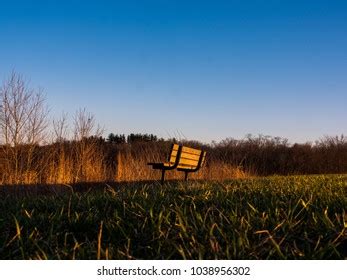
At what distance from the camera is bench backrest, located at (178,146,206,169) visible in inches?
360

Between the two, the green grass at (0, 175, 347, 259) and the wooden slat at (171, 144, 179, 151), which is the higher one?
the wooden slat at (171, 144, 179, 151)

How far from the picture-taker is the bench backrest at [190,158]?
913 cm

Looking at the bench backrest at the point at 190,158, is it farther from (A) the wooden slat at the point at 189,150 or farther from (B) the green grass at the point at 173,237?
(B) the green grass at the point at 173,237

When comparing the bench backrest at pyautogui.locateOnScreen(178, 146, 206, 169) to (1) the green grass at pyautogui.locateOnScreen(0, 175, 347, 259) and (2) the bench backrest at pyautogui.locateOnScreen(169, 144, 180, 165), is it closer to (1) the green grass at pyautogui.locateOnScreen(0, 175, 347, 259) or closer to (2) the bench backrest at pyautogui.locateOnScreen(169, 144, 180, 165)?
(2) the bench backrest at pyautogui.locateOnScreen(169, 144, 180, 165)

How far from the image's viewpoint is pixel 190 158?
983cm

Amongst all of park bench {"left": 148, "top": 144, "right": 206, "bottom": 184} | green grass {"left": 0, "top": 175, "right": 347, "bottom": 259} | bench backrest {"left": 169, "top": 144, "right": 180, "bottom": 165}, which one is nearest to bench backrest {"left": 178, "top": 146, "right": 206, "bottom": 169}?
park bench {"left": 148, "top": 144, "right": 206, "bottom": 184}

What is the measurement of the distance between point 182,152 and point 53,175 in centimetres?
360

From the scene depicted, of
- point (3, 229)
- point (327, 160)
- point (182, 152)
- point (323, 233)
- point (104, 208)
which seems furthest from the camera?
point (327, 160)

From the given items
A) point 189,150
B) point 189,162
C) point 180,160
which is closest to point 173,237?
point 180,160

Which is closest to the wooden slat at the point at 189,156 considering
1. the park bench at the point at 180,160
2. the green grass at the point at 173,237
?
the park bench at the point at 180,160

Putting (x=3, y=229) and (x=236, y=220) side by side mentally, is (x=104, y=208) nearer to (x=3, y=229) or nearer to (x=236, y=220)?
(x=3, y=229)

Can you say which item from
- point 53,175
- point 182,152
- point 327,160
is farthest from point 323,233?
point 327,160
